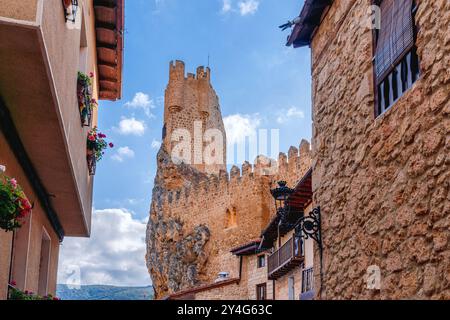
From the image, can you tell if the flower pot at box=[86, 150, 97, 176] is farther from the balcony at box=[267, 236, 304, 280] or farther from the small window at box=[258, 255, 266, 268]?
the small window at box=[258, 255, 266, 268]

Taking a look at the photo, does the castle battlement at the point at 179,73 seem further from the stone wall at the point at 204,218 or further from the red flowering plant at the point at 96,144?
the red flowering plant at the point at 96,144

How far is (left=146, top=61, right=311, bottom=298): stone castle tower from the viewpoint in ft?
135

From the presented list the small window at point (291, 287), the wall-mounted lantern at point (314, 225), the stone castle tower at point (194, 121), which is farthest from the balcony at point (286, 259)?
the stone castle tower at point (194, 121)

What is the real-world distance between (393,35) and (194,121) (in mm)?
47081

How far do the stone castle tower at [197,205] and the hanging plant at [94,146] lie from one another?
26.2 metres

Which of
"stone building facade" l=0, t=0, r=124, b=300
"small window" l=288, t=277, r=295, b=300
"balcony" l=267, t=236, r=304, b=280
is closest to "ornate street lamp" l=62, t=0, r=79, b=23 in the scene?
"stone building facade" l=0, t=0, r=124, b=300

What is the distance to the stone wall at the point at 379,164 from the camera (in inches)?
211

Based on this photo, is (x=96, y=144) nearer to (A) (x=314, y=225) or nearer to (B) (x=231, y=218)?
(A) (x=314, y=225)

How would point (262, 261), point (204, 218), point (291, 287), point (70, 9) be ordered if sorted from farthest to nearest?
point (204, 218)
point (262, 261)
point (291, 287)
point (70, 9)

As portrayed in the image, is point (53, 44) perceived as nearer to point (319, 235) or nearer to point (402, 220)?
point (402, 220)

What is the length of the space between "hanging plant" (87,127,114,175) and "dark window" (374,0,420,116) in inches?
218

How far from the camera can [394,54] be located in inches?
253

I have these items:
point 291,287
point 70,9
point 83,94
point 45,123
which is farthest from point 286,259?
point 45,123
